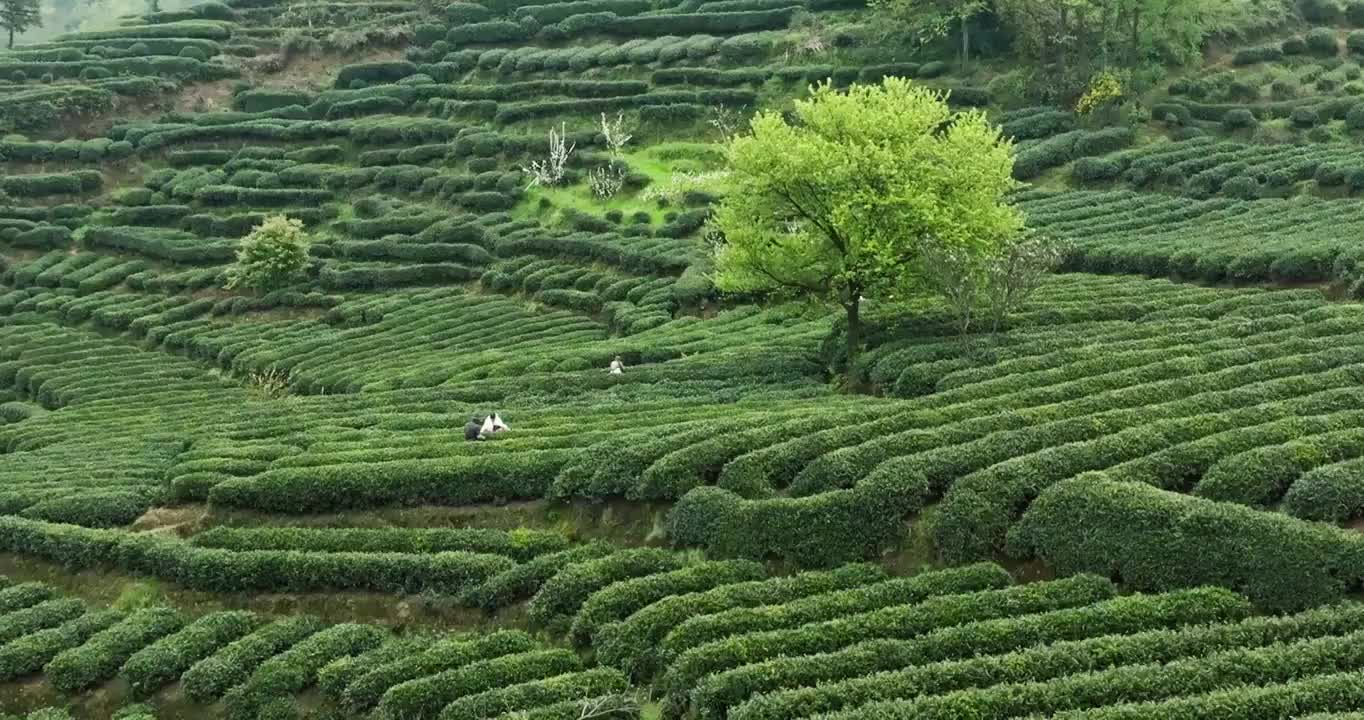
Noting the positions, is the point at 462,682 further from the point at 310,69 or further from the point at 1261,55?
the point at 310,69

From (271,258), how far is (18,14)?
203ft

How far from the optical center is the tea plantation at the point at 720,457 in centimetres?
1638

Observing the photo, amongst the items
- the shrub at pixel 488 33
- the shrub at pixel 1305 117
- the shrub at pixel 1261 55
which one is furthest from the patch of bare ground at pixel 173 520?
the shrub at pixel 488 33

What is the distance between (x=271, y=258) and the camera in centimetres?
6244

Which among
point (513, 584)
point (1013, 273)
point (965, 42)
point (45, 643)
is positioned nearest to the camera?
point (513, 584)

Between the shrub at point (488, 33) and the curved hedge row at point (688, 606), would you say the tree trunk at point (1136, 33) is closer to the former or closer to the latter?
the shrub at point (488, 33)

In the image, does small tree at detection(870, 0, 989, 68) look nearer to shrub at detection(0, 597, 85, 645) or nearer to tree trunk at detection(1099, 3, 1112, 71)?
tree trunk at detection(1099, 3, 1112, 71)

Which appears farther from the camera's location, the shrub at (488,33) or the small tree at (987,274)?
the shrub at (488,33)

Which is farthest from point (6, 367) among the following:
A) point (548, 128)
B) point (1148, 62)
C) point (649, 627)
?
point (1148, 62)

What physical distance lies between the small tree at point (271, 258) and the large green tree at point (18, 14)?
58.3 meters

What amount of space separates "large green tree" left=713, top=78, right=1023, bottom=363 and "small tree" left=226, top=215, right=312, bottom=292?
1563 inches

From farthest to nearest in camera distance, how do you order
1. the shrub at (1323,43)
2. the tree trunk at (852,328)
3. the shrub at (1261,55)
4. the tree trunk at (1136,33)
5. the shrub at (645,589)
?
the shrub at (1261,55) < the shrub at (1323,43) < the tree trunk at (1136,33) < the tree trunk at (852,328) < the shrub at (645,589)

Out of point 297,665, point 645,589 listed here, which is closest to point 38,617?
point 297,665

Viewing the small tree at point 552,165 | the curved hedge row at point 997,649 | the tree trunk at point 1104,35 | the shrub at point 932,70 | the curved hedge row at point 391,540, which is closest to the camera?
the curved hedge row at point 997,649
